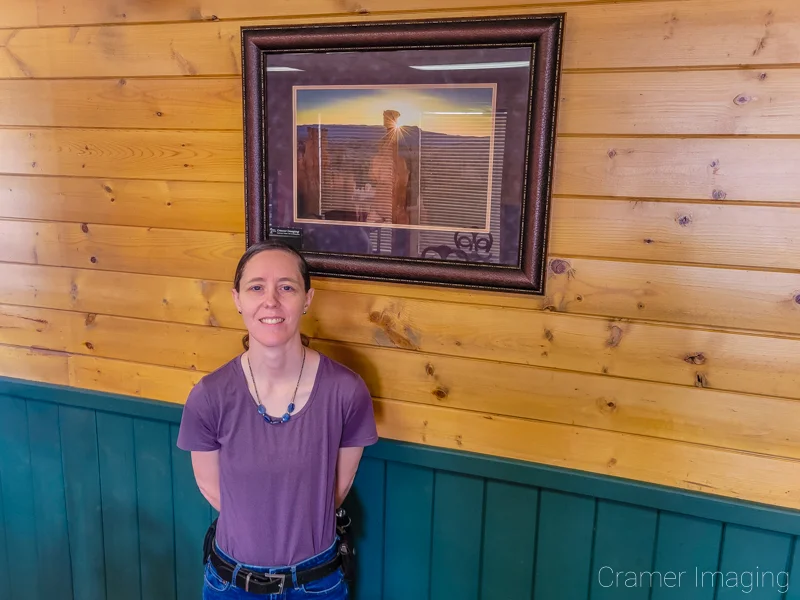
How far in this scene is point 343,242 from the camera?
1.53 metres

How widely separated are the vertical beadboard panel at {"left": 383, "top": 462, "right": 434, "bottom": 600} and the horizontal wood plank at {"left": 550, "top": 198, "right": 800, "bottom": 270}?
676 mm

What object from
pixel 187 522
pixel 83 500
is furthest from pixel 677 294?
pixel 83 500

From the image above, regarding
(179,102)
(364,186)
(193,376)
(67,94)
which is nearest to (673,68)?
(364,186)

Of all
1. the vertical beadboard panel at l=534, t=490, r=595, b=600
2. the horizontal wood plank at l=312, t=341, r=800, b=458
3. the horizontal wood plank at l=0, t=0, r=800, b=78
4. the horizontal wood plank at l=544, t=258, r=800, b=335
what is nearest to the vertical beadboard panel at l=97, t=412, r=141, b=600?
the horizontal wood plank at l=312, t=341, r=800, b=458

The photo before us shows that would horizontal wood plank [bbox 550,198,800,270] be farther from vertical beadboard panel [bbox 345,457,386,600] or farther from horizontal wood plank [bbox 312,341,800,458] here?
→ vertical beadboard panel [bbox 345,457,386,600]

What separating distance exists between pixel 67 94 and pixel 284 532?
1.33 m

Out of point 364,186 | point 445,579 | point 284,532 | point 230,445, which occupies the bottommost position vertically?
point 445,579

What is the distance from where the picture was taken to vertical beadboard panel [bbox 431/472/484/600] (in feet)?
5.03

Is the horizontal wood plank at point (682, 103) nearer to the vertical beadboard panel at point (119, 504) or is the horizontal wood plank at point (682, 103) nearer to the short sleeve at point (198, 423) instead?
the short sleeve at point (198, 423)

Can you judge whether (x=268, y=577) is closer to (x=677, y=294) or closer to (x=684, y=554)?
(x=684, y=554)

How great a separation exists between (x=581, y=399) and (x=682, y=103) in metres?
0.66

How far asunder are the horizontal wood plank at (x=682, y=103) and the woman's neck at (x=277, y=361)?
75 centimetres

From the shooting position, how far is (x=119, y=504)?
6.21 feet

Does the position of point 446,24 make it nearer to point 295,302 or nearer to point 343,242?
point 343,242
